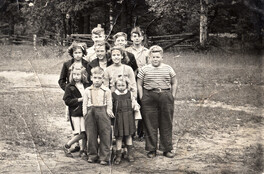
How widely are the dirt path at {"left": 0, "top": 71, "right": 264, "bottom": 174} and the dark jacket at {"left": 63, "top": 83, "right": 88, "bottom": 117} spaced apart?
67 centimetres

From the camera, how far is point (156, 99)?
5.35m

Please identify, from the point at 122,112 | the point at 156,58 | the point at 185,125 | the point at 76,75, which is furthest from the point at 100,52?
the point at 185,125

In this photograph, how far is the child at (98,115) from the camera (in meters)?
4.96

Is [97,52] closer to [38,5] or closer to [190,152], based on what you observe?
[190,152]

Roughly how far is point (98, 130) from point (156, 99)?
97 cm

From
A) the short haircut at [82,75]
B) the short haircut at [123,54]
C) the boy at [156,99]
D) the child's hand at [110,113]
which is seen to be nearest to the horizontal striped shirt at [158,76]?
the boy at [156,99]

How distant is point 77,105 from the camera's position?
17.4 ft

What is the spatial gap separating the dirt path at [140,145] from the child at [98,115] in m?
0.21

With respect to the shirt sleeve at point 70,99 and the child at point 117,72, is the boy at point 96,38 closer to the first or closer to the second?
the child at point 117,72

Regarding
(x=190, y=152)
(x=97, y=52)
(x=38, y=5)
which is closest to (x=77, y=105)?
Answer: (x=97, y=52)

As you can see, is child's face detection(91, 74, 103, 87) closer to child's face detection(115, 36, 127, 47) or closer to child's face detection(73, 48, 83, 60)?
child's face detection(73, 48, 83, 60)

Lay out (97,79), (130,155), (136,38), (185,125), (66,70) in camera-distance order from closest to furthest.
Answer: (97,79), (130,155), (66,70), (136,38), (185,125)

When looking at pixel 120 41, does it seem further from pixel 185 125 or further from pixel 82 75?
pixel 185 125

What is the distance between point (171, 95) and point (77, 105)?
4.53ft
